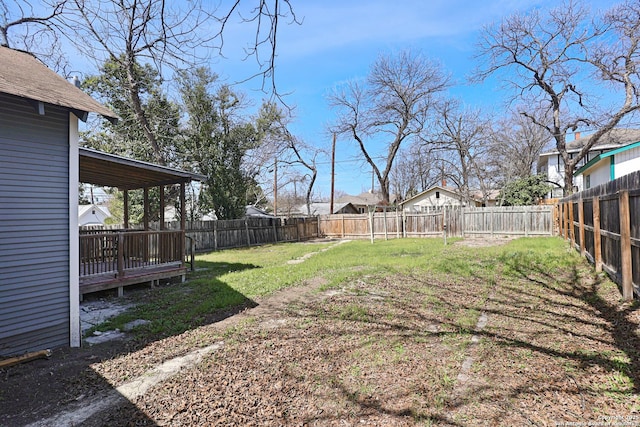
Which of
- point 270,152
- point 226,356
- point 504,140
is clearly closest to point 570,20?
point 504,140

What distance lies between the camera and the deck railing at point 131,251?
22.8ft

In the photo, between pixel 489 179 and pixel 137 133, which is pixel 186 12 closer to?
pixel 137 133

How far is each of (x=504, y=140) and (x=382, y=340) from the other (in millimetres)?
30175

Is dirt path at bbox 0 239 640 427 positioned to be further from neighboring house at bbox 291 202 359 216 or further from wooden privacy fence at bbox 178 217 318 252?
neighboring house at bbox 291 202 359 216

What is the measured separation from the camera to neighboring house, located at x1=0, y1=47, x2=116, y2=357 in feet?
12.6

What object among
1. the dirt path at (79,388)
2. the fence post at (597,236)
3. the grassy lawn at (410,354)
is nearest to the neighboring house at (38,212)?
the dirt path at (79,388)

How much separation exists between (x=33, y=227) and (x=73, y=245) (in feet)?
1.49

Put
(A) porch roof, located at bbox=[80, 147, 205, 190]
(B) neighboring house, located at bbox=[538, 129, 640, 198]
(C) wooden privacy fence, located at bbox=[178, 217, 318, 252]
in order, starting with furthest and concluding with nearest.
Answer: (B) neighboring house, located at bbox=[538, 129, 640, 198] → (C) wooden privacy fence, located at bbox=[178, 217, 318, 252] → (A) porch roof, located at bbox=[80, 147, 205, 190]

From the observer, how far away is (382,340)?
389 cm

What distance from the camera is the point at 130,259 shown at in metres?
7.68

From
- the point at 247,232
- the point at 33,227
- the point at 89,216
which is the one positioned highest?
the point at 89,216

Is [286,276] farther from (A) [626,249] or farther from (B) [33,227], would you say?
(A) [626,249]

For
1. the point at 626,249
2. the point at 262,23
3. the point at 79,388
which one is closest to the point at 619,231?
the point at 626,249

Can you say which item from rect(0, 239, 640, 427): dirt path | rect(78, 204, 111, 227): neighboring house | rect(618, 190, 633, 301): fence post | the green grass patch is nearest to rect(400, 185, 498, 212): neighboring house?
the green grass patch
